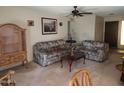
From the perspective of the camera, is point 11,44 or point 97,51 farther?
point 97,51

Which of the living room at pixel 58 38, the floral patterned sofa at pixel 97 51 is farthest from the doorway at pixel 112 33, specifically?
the floral patterned sofa at pixel 97 51

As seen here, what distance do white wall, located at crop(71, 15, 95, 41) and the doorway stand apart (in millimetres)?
2081

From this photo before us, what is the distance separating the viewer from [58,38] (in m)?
6.57

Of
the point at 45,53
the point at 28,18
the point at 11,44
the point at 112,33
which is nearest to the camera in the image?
the point at 11,44

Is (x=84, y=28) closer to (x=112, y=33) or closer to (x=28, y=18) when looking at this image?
(x=112, y=33)

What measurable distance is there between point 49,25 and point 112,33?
15.3 ft

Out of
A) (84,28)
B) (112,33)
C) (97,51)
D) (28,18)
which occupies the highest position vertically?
(28,18)

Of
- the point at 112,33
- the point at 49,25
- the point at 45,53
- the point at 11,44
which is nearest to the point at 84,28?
the point at 49,25

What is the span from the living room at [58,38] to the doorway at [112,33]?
20 centimetres

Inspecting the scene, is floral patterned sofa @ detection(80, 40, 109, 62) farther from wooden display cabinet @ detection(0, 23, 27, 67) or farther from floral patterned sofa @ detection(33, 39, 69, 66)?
wooden display cabinet @ detection(0, 23, 27, 67)

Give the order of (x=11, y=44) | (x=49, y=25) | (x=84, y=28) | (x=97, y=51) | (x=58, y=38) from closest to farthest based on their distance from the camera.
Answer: (x=11, y=44) → (x=97, y=51) → (x=49, y=25) → (x=58, y=38) → (x=84, y=28)

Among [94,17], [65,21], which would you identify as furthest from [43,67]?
[94,17]

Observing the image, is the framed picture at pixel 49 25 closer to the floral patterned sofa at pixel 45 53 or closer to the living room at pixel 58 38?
the living room at pixel 58 38
